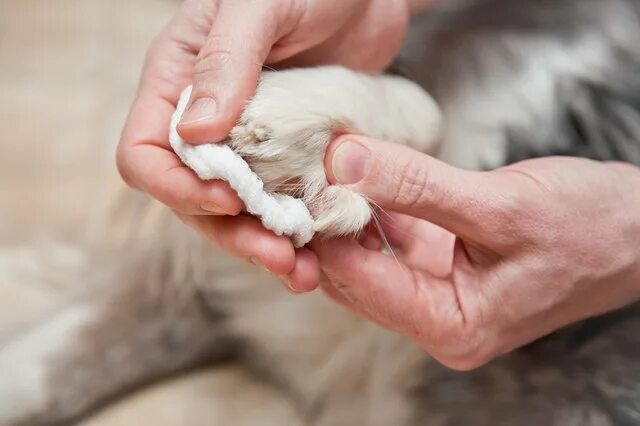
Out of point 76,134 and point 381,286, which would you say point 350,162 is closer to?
point 381,286

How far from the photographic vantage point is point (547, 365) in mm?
949

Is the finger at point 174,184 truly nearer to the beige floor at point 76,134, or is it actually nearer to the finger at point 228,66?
the finger at point 228,66

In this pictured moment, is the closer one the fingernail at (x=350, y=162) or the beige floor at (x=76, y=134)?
the fingernail at (x=350, y=162)

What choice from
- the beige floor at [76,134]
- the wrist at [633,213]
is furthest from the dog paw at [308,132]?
the beige floor at [76,134]

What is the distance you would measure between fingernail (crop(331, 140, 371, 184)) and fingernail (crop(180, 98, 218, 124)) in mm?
105

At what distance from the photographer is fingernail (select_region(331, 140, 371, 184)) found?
700mm

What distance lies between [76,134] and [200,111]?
23.6 inches

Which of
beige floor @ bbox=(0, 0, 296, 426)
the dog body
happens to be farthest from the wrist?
beige floor @ bbox=(0, 0, 296, 426)

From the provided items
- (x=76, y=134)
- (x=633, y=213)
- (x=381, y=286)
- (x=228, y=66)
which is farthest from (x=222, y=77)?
(x=76, y=134)

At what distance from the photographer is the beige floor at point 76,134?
1046 millimetres

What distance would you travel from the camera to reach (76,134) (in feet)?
4.00

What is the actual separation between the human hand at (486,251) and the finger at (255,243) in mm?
57

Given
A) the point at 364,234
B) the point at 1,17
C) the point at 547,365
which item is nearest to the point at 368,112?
the point at 364,234

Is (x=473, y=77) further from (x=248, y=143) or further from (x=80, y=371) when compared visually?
(x=80, y=371)
